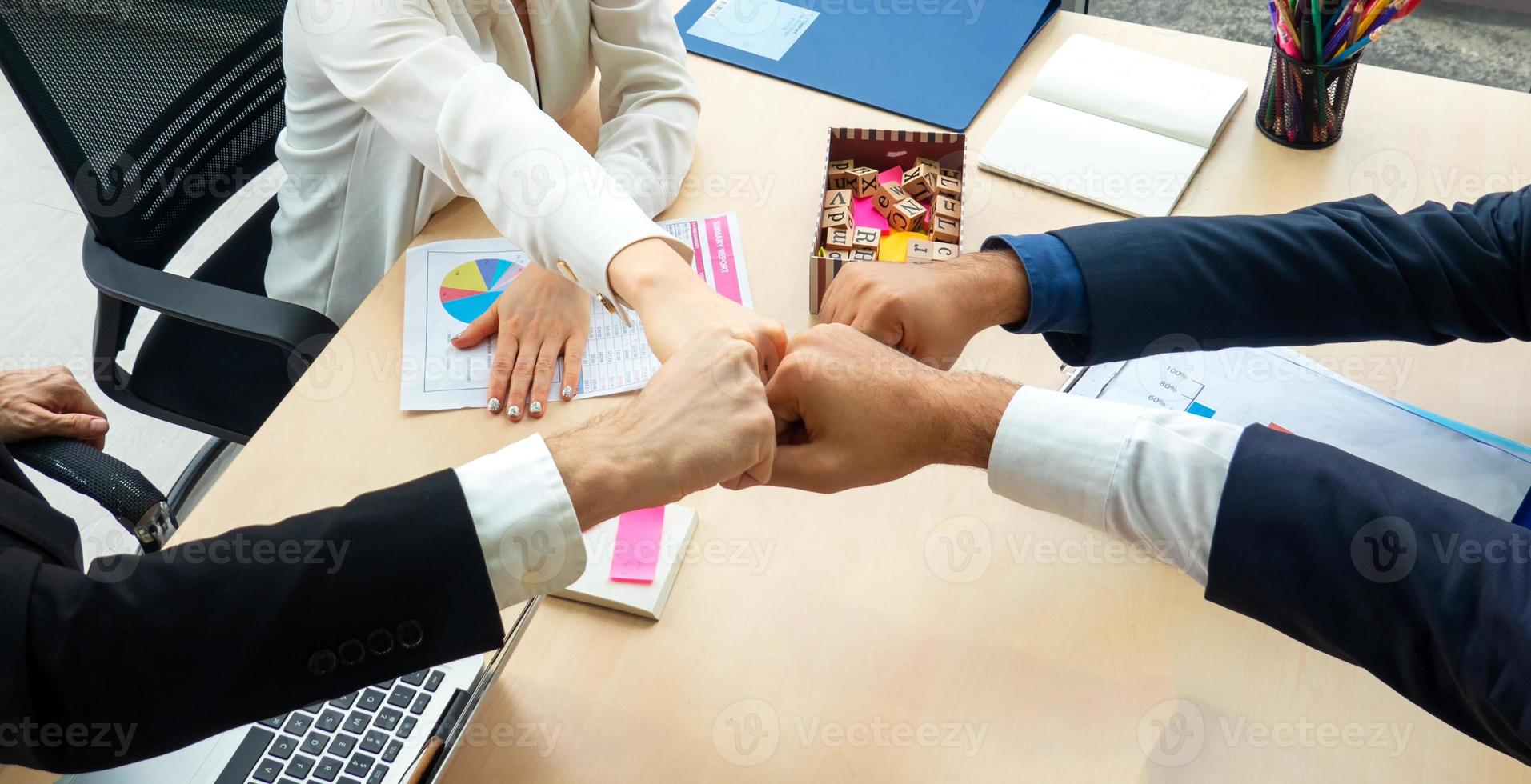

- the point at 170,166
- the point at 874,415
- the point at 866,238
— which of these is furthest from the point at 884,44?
the point at 170,166

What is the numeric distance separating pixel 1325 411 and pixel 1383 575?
0.35 m

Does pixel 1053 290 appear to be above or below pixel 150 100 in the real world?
below

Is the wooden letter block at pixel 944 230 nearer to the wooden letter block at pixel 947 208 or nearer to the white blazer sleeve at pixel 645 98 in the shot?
the wooden letter block at pixel 947 208

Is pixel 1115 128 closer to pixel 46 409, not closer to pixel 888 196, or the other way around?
pixel 888 196

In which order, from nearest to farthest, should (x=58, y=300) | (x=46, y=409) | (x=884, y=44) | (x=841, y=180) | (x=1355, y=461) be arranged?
1. (x=1355, y=461)
2. (x=46, y=409)
3. (x=841, y=180)
4. (x=884, y=44)
5. (x=58, y=300)

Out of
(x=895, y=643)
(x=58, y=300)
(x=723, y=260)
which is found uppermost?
(x=723, y=260)

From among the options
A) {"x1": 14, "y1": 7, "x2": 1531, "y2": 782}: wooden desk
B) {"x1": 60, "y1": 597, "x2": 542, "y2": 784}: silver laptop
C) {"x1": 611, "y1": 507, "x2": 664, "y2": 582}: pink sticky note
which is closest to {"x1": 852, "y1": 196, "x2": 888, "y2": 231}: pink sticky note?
{"x1": 14, "y1": 7, "x2": 1531, "y2": 782}: wooden desk

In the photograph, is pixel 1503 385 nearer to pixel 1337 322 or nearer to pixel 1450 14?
pixel 1337 322

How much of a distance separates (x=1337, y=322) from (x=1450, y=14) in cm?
250

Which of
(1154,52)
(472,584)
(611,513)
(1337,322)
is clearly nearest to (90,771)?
(472,584)

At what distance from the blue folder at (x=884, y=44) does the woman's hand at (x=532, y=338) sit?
1.80ft

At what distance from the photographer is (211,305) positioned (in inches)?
55.1

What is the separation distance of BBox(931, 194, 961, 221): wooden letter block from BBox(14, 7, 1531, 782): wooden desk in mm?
176

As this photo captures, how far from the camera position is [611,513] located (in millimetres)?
993
